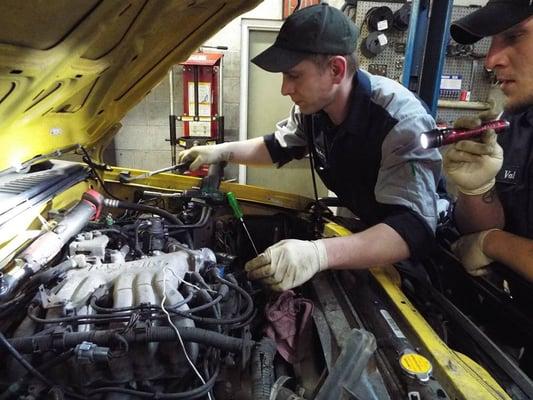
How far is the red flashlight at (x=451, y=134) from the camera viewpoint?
110 cm

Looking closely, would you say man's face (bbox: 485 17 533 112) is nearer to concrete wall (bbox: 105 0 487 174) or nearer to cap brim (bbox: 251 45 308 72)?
cap brim (bbox: 251 45 308 72)

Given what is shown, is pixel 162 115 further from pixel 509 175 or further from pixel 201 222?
pixel 509 175

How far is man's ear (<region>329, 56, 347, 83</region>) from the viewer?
4.41 ft

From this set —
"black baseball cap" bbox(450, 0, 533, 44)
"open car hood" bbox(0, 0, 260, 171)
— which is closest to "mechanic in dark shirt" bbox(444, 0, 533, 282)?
"black baseball cap" bbox(450, 0, 533, 44)

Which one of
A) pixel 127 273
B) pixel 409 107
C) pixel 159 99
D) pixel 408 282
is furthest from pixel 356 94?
pixel 159 99

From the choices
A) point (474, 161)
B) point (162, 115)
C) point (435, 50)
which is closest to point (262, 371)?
point (474, 161)

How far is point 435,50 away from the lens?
7.63 feet

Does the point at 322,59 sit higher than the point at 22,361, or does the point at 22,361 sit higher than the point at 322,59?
the point at 322,59

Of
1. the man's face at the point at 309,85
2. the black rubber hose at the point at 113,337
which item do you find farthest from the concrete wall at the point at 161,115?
the black rubber hose at the point at 113,337

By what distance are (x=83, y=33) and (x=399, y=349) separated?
1.01m

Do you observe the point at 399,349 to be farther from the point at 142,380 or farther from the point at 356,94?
the point at 356,94

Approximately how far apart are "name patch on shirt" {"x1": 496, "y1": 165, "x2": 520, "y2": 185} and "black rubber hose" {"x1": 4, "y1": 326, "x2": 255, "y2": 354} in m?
1.06

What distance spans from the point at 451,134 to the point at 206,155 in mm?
1244

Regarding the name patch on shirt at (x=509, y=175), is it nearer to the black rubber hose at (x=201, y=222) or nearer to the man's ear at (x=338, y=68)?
the man's ear at (x=338, y=68)
